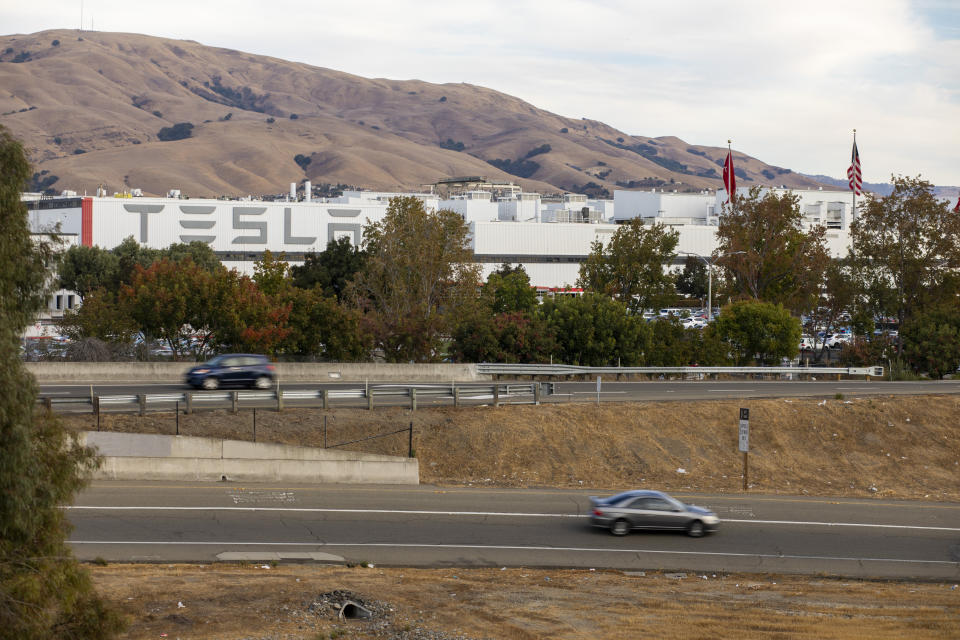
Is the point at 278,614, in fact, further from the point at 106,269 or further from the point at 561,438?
the point at 106,269

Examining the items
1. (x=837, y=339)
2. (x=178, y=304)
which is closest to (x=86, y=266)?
(x=178, y=304)

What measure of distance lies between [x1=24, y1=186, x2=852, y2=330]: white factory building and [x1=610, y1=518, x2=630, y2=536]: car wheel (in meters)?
80.0

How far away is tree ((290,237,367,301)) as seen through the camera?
2596 inches

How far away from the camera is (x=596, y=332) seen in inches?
2087

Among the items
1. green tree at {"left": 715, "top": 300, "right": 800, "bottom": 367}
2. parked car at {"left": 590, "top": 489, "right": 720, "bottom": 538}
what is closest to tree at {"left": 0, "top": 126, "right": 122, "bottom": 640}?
parked car at {"left": 590, "top": 489, "right": 720, "bottom": 538}

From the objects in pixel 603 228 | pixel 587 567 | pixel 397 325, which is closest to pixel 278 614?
pixel 587 567

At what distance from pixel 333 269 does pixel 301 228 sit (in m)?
51.1

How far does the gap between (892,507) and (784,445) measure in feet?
31.8

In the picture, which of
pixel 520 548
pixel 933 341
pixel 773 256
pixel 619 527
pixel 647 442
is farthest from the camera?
pixel 773 256

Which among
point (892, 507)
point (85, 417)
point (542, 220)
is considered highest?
point (542, 220)

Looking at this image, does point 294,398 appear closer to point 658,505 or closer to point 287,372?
point 287,372

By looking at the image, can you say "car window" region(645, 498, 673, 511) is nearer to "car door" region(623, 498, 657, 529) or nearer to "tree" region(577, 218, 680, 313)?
"car door" region(623, 498, 657, 529)

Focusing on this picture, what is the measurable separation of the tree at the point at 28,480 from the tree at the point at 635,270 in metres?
56.6

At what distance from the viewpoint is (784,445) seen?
37.1m
